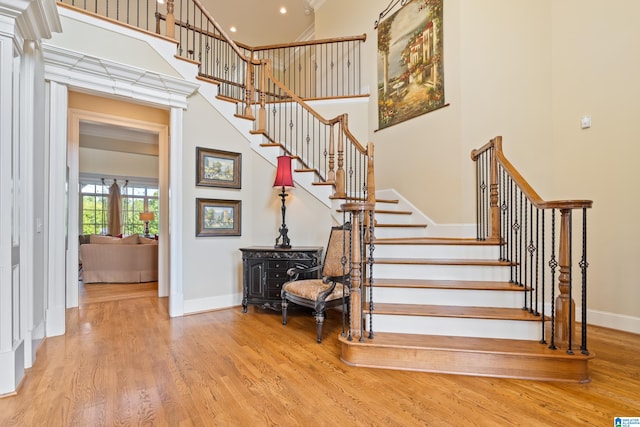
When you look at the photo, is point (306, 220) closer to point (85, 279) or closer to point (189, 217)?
point (189, 217)

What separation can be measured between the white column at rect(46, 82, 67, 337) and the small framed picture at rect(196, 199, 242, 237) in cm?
128

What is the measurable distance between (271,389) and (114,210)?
968cm

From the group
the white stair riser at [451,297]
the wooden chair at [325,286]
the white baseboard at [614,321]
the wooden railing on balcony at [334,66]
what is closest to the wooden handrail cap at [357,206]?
the wooden chair at [325,286]

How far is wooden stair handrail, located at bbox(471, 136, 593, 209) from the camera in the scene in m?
2.04

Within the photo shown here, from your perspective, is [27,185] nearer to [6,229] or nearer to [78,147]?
[6,229]

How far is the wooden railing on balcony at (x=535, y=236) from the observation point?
210cm

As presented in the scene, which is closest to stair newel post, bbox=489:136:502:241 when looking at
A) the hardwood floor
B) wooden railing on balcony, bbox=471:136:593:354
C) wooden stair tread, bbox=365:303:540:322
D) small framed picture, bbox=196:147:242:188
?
wooden railing on balcony, bbox=471:136:593:354

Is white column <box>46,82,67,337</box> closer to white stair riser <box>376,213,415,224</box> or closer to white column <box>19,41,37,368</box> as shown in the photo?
white column <box>19,41,37,368</box>

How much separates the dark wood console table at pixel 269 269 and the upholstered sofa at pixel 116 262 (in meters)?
3.01

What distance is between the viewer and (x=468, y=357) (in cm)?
213

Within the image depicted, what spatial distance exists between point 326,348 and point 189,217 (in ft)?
7.28

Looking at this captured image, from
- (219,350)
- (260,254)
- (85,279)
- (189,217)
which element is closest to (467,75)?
(260,254)

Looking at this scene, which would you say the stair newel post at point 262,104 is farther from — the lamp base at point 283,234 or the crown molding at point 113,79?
the lamp base at point 283,234

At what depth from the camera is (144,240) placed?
6160 millimetres
